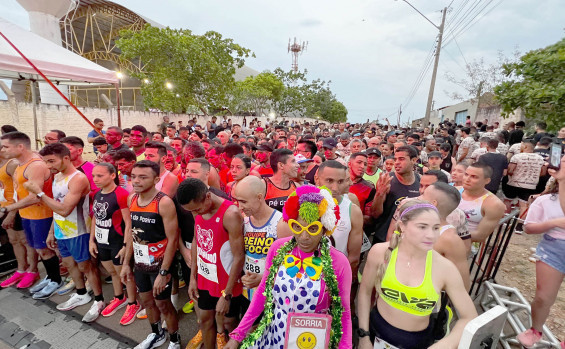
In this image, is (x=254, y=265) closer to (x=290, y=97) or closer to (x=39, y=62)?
(x=39, y=62)

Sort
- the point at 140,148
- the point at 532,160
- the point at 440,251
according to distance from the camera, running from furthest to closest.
Answer: the point at 532,160, the point at 140,148, the point at 440,251

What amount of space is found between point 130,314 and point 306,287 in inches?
115

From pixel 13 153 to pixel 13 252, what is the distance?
207cm

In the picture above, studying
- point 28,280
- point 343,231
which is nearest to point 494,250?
point 343,231

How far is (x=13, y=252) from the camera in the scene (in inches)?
182

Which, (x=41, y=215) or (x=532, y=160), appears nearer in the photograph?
(x=41, y=215)

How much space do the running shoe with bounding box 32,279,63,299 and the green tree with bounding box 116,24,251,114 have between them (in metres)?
16.0

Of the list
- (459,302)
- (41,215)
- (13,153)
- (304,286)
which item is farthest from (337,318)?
(13,153)

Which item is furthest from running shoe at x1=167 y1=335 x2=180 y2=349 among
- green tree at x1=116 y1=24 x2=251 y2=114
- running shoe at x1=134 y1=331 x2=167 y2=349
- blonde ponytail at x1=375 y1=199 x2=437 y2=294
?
green tree at x1=116 y1=24 x2=251 y2=114

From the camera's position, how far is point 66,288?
161 inches

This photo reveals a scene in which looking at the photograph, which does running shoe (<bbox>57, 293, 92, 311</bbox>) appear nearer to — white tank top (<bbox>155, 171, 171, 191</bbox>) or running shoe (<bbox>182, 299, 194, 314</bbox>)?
running shoe (<bbox>182, 299, 194, 314</bbox>)

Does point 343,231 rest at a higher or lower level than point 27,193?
higher

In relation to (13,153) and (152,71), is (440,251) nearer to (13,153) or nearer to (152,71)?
(13,153)

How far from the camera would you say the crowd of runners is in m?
1.83
